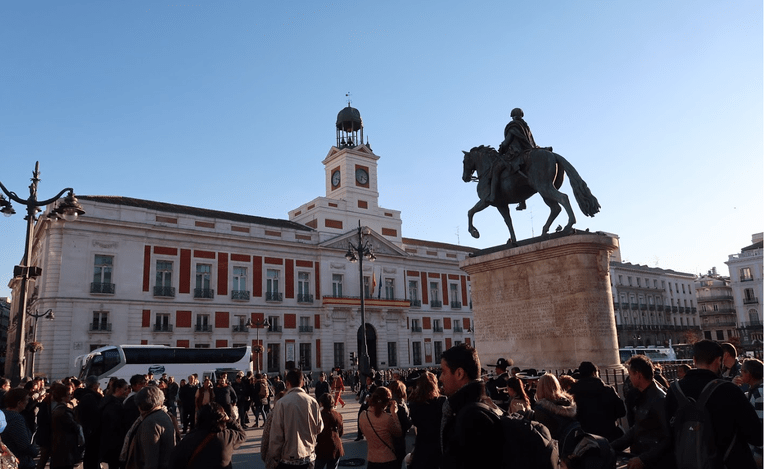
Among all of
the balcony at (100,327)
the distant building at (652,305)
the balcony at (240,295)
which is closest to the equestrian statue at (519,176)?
the balcony at (100,327)

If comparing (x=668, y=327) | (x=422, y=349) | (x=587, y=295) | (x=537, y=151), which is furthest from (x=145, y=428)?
(x=668, y=327)

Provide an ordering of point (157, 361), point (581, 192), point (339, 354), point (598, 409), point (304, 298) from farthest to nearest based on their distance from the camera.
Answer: point (339, 354) → point (304, 298) → point (157, 361) → point (581, 192) → point (598, 409)

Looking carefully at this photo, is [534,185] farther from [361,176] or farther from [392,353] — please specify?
[361,176]

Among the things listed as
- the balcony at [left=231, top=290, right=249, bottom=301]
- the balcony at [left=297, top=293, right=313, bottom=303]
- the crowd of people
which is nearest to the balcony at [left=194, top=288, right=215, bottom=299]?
the balcony at [left=231, top=290, right=249, bottom=301]

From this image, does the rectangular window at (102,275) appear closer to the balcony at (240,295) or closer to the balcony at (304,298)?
the balcony at (240,295)

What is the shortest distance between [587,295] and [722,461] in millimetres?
7069

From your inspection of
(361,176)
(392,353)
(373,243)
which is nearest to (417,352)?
(392,353)

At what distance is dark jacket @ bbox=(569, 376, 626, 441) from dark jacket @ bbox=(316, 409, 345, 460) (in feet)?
8.31

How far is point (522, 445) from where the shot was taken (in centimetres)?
270

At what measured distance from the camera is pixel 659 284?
71.2 m

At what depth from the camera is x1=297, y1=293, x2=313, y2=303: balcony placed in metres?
41.8

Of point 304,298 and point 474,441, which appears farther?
point 304,298

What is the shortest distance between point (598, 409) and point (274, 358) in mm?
36099

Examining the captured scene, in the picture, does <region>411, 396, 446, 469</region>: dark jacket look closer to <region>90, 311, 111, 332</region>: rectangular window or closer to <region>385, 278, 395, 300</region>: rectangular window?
<region>90, 311, 111, 332</region>: rectangular window
